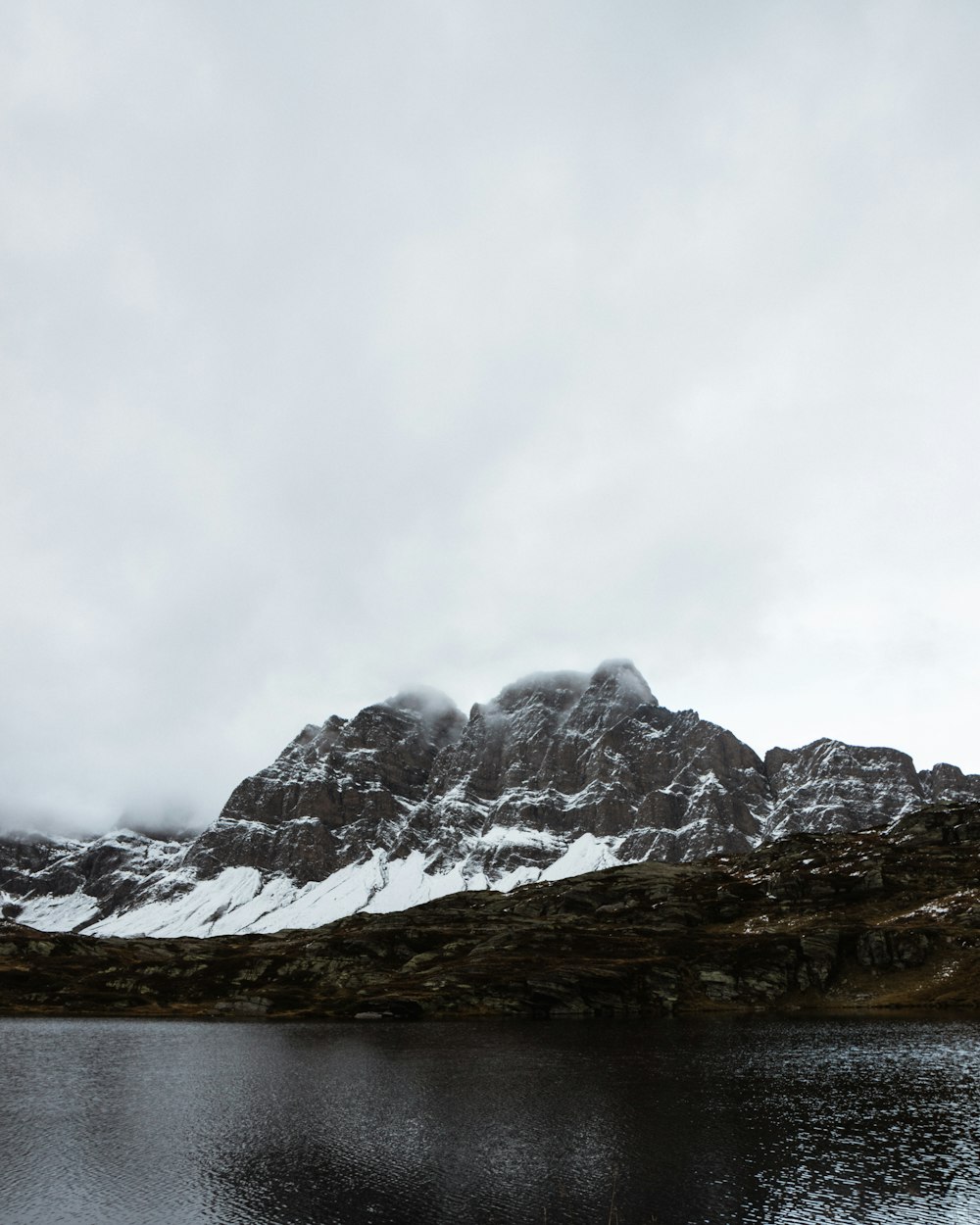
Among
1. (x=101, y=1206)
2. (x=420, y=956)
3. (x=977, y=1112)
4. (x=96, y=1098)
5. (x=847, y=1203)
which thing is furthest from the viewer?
(x=420, y=956)

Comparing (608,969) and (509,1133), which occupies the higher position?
(608,969)

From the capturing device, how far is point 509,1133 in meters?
55.4

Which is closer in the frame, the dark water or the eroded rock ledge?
the dark water

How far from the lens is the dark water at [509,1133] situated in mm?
41531

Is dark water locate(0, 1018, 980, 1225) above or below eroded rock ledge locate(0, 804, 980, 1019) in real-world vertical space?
below

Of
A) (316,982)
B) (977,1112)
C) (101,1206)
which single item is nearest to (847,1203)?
(977,1112)

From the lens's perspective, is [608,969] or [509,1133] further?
[608,969]

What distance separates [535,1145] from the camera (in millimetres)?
52156

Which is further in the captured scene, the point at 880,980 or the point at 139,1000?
the point at 139,1000

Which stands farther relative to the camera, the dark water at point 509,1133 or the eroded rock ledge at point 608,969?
the eroded rock ledge at point 608,969

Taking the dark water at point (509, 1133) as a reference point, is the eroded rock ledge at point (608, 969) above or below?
above

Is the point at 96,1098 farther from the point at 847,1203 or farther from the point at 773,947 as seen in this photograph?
the point at 773,947

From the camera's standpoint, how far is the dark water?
136 feet

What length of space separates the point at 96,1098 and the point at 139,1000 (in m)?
111
